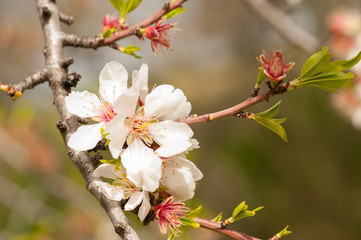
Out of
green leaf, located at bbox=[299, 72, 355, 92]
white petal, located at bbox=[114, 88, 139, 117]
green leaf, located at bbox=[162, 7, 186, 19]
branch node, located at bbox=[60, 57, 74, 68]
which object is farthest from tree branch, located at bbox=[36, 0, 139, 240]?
green leaf, located at bbox=[299, 72, 355, 92]

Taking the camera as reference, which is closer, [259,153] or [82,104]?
[82,104]

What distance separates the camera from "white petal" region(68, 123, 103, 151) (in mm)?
539

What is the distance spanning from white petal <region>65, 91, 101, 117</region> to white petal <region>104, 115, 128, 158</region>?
10 centimetres

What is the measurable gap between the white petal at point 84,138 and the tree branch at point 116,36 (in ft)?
0.85

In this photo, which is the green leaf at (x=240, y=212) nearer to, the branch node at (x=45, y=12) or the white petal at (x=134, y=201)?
the white petal at (x=134, y=201)

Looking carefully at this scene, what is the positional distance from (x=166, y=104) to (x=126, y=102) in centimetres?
6

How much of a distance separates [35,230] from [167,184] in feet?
3.32

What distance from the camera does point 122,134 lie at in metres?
0.52

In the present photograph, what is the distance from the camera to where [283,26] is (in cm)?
158

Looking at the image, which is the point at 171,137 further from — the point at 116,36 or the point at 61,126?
the point at 116,36

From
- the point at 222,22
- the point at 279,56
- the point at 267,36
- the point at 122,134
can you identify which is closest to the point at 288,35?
the point at 279,56

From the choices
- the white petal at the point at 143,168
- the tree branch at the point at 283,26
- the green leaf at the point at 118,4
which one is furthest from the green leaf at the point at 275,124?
the tree branch at the point at 283,26

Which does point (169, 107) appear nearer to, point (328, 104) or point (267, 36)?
point (328, 104)

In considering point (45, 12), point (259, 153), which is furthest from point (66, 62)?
point (259, 153)
